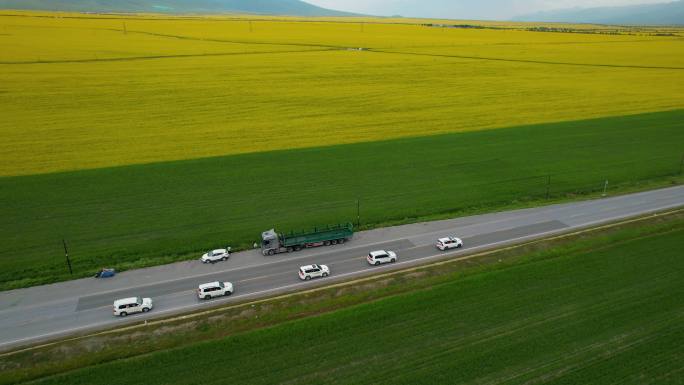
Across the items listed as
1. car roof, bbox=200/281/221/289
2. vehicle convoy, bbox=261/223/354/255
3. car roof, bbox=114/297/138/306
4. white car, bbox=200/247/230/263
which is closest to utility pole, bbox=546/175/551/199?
vehicle convoy, bbox=261/223/354/255

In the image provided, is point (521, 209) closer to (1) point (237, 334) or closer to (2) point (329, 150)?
(2) point (329, 150)

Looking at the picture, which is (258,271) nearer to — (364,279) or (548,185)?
(364,279)

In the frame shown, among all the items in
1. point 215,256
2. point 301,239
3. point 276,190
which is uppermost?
point 276,190

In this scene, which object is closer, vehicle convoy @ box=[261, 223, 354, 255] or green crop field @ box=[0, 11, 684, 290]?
vehicle convoy @ box=[261, 223, 354, 255]

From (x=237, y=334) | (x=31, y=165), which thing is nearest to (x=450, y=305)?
(x=237, y=334)

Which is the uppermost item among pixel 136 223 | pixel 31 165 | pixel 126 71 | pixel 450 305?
pixel 126 71

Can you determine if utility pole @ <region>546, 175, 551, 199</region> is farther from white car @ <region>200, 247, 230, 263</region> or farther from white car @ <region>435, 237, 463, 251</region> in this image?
white car @ <region>200, 247, 230, 263</region>

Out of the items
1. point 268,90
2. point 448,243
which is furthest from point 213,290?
point 268,90
